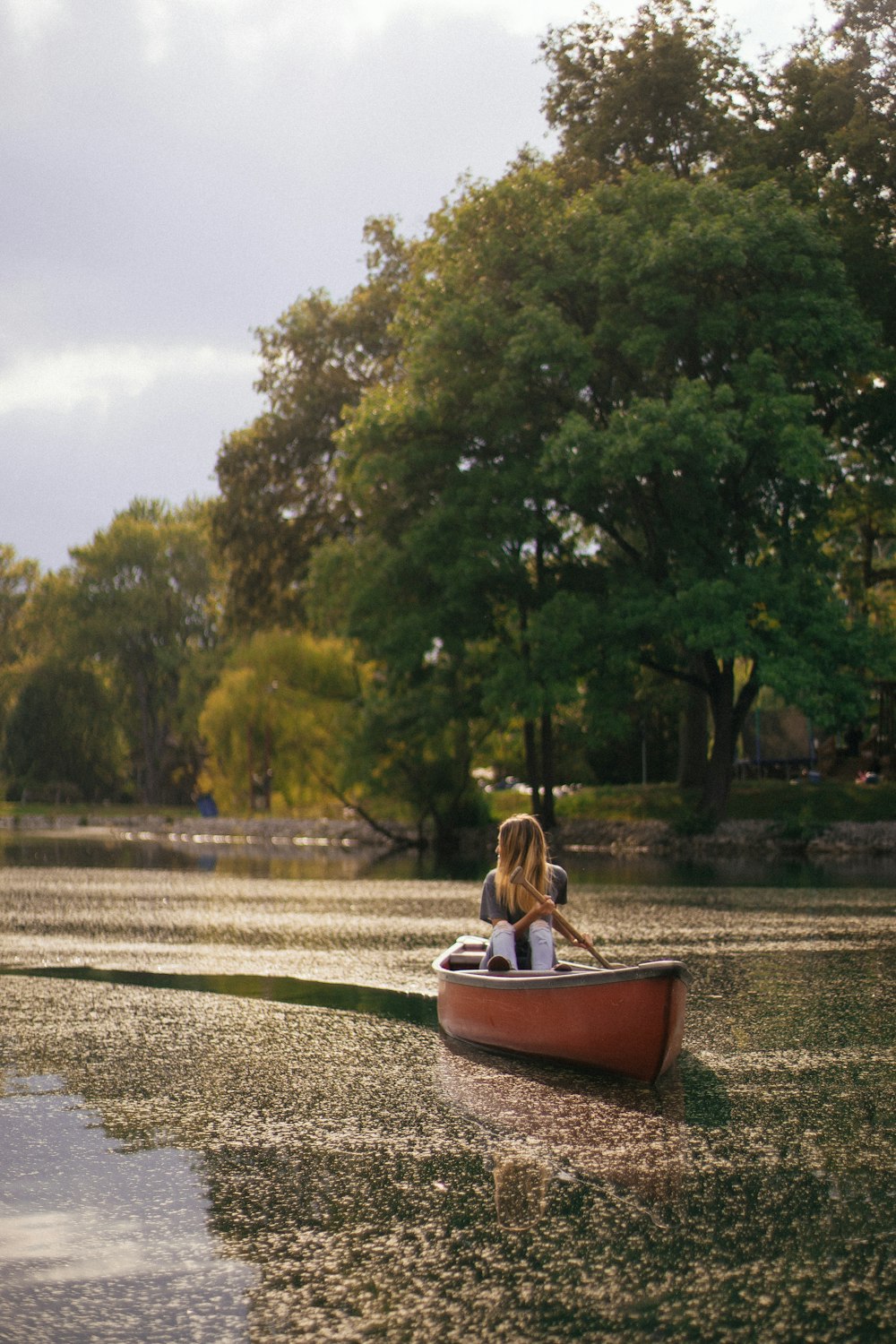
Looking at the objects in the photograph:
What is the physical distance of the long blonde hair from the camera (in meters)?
10.5

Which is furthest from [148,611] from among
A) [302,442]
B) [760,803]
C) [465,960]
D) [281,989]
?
[465,960]

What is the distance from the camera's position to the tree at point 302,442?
52.4 meters

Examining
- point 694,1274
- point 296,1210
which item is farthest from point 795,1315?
point 296,1210

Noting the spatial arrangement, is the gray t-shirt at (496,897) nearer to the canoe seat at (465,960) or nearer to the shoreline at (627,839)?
the canoe seat at (465,960)

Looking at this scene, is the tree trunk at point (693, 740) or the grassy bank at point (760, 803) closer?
the grassy bank at point (760, 803)

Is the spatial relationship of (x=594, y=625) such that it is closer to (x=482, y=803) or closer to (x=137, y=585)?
(x=482, y=803)

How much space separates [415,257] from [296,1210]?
36445mm

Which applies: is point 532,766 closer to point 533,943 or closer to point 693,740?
point 693,740

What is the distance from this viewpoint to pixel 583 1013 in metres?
9.42

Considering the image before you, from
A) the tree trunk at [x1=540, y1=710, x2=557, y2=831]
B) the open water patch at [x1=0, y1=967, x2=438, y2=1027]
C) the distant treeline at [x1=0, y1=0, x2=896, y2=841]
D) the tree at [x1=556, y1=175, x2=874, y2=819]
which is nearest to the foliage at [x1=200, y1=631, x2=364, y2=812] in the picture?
the distant treeline at [x1=0, y1=0, x2=896, y2=841]

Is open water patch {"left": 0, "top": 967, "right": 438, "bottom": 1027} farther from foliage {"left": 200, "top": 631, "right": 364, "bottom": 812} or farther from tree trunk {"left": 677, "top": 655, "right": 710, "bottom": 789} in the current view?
foliage {"left": 200, "top": 631, "right": 364, "bottom": 812}

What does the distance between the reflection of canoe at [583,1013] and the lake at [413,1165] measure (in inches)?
7.4

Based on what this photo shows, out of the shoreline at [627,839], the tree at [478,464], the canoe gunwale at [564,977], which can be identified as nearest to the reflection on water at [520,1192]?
the canoe gunwale at [564,977]

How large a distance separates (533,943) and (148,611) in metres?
81.9
